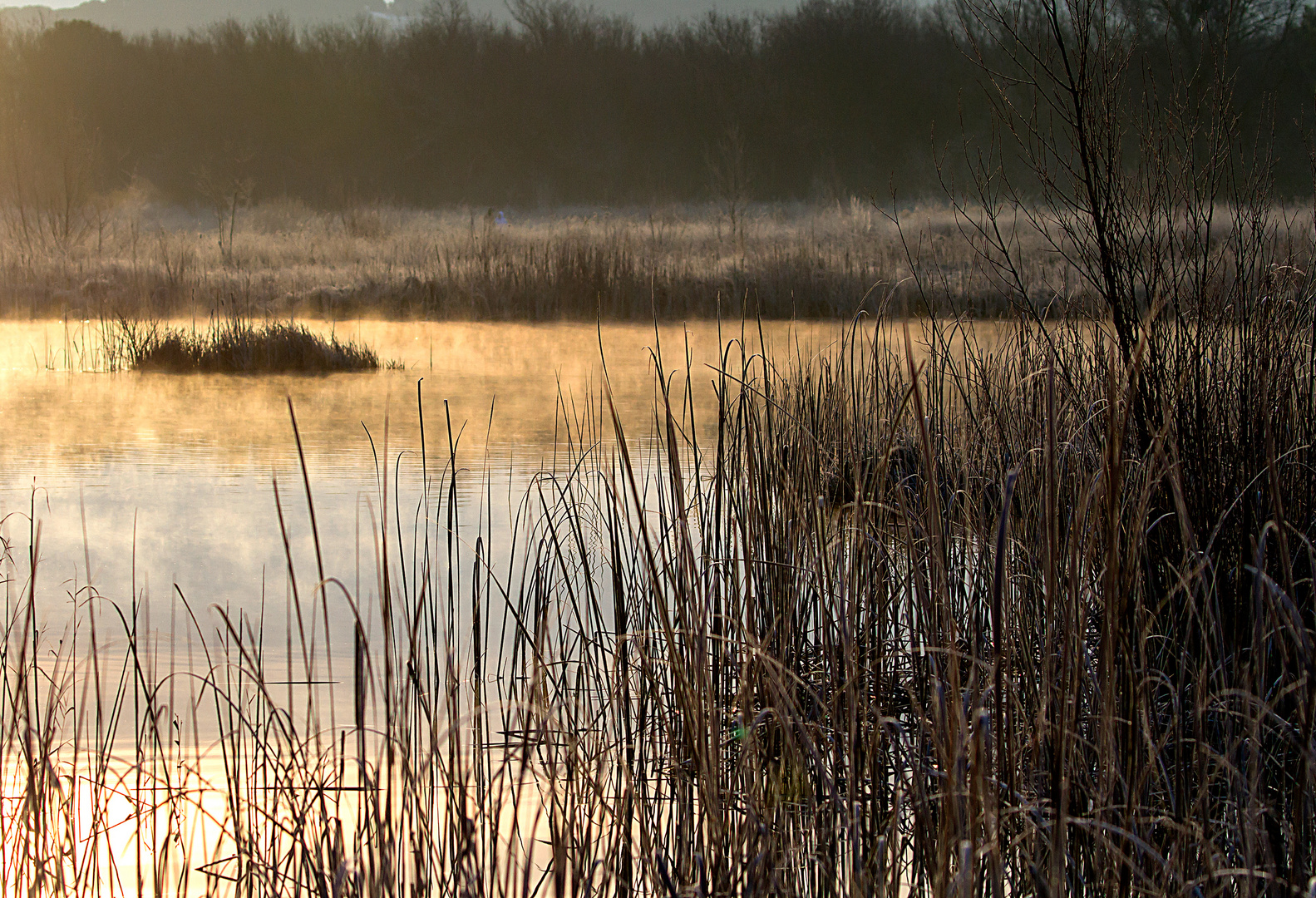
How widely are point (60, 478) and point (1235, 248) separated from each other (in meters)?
2.82

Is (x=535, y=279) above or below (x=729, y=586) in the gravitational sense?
above

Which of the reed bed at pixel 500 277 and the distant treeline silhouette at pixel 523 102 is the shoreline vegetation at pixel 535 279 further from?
the distant treeline silhouette at pixel 523 102

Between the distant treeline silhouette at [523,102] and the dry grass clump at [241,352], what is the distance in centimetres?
1511

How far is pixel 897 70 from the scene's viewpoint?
21.2m

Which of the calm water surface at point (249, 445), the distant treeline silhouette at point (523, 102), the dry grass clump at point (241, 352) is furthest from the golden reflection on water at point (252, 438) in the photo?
the distant treeline silhouette at point (523, 102)

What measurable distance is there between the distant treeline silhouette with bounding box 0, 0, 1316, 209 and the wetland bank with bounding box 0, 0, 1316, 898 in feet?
49.4

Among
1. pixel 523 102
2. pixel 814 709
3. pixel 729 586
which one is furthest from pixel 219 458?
pixel 523 102

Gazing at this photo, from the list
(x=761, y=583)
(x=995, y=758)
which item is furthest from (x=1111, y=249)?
(x=995, y=758)

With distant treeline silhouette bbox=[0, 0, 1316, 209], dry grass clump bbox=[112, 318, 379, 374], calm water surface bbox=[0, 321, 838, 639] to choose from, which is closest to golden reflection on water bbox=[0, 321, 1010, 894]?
calm water surface bbox=[0, 321, 838, 639]

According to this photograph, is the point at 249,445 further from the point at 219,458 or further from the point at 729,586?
the point at 729,586

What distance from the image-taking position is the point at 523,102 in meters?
21.8

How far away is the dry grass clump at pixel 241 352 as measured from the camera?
17.0 feet

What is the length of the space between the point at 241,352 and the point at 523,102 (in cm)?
1761

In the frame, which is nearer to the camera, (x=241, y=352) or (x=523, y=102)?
(x=241, y=352)
